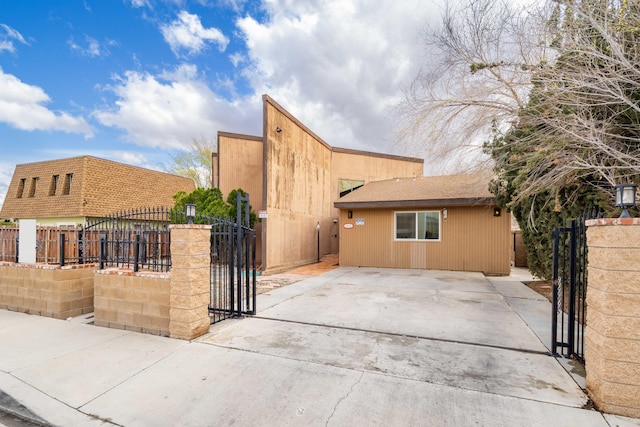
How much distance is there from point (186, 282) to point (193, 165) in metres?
22.6

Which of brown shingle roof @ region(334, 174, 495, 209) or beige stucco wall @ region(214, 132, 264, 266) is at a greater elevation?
beige stucco wall @ region(214, 132, 264, 266)

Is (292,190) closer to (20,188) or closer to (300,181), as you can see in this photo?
(300,181)

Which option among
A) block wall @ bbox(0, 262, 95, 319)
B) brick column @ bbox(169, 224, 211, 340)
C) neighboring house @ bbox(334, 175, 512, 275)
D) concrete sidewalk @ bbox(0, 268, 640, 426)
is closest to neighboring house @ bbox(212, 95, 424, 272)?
neighboring house @ bbox(334, 175, 512, 275)

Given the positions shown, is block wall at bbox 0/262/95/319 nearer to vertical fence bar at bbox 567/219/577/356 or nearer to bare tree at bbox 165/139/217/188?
vertical fence bar at bbox 567/219/577/356

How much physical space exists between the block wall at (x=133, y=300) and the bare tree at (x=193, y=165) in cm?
2033

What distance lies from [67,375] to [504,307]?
6.76 meters

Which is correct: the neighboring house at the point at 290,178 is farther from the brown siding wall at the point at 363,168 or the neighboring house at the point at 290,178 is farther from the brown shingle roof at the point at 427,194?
the brown shingle roof at the point at 427,194

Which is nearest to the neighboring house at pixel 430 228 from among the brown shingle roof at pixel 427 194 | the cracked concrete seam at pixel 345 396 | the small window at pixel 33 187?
the brown shingle roof at pixel 427 194

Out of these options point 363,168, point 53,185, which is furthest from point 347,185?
point 53,185

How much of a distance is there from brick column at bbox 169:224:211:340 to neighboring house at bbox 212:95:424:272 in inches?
232

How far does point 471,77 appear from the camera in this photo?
21.5ft

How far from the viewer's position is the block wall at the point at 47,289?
500 centimetres

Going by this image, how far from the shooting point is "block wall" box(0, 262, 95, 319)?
5004 mm

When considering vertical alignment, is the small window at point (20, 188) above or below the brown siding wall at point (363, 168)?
below
